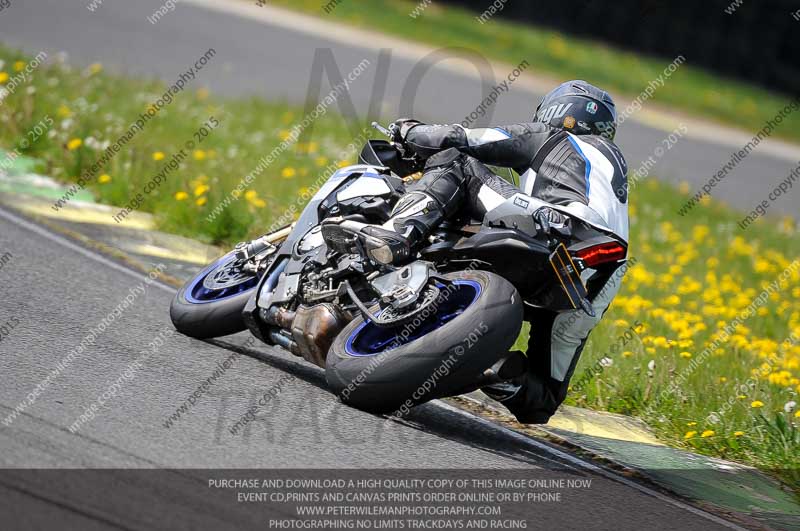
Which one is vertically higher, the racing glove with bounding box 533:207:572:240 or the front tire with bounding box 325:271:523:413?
the racing glove with bounding box 533:207:572:240

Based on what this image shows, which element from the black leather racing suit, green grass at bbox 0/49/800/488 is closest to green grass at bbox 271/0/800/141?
green grass at bbox 0/49/800/488

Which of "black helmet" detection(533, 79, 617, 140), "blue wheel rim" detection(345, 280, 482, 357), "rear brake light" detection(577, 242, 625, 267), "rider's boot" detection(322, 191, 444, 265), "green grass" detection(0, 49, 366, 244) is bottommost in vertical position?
"green grass" detection(0, 49, 366, 244)

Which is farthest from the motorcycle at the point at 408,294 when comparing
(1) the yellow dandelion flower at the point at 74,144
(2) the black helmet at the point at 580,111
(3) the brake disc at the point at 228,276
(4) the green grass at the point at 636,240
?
(1) the yellow dandelion flower at the point at 74,144

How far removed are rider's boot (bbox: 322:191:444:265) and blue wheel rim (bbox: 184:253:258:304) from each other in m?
1.03

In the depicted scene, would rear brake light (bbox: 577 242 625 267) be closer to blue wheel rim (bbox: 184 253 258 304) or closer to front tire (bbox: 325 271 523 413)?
front tire (bbox: 325 271 523 413)

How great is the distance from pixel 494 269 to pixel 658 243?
23.3ft

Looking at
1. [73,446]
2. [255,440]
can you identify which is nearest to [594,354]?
[255,440]

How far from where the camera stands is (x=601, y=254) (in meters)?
5.53

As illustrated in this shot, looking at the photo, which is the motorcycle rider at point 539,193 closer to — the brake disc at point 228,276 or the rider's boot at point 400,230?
the rider's boot at point 400,230

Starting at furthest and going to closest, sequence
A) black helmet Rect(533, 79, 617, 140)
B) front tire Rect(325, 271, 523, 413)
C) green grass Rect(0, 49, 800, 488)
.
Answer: green grass Rect(0, 49, 800, 488) → black helmet Rect(533, 79, 617, 140) → front tire Rect(325, 271, 523, 413)

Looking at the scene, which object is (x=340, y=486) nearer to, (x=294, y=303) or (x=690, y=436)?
(x=294, y=303)

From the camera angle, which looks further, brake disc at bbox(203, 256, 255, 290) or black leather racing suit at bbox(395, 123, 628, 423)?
brake disc at bbox(203, 256, 255, 290)

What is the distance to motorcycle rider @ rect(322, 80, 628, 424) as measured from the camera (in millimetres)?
5641

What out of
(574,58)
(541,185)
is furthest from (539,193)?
(574,58)
